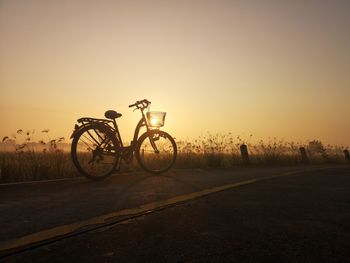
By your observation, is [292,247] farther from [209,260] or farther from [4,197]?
[4,197]

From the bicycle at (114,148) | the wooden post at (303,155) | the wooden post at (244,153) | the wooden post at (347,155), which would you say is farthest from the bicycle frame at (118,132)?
the wooden post at (347,155)

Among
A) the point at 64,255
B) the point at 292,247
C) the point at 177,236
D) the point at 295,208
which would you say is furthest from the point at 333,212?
the point at 64,255

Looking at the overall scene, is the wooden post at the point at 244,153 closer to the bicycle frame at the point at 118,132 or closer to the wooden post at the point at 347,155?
the bicycle frame at the point at 118,132

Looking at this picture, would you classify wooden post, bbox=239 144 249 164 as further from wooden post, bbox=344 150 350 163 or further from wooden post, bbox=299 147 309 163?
wooden post, bbox=344 150 350 163

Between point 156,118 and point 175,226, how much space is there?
5.73 m

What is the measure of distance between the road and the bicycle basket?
12.0 ft

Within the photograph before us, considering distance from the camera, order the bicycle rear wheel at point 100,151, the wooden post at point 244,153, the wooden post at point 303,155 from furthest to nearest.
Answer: the wooden post at point 303,155 → the wooden post at point 244,153 → the bicycle rear wheel at point 100,151

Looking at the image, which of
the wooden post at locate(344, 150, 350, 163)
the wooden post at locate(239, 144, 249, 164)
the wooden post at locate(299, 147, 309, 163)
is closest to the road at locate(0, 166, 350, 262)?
the wooden post at locate(239, 144, 249, 164)

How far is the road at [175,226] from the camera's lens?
2299 millimetres

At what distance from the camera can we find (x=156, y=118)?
855 cm

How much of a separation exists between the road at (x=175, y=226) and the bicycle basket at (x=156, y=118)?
12.0 ft

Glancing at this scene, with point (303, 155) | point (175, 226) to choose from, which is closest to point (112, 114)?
point (175, 226)

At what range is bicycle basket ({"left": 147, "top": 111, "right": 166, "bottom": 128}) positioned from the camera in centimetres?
847

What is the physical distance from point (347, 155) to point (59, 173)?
18.8 meters
